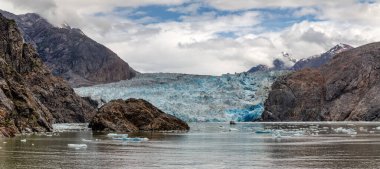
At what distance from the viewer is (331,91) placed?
390 feet

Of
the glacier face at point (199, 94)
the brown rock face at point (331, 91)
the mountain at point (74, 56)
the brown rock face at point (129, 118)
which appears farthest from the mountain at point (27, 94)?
the mountain at point (74, 56)

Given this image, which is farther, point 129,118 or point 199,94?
point 199,94

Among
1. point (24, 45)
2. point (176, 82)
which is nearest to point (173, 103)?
point (176, 82)

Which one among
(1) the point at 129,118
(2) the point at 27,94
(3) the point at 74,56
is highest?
(3) the point at 74,56

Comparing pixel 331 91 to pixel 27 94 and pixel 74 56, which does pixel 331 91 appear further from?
pixel 74 56

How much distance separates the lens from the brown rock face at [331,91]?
11275 cm

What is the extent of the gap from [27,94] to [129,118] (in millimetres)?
10628

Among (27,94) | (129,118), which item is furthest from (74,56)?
(27,94)

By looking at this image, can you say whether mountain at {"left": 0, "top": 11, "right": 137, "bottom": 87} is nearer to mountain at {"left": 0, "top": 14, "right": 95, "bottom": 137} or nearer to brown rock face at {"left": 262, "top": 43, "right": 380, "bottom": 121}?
brown rock face at {"left": 262, "top": 43, "right": 380, "bottom": 121}

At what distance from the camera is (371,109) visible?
106m

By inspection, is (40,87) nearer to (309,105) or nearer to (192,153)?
(309,105)

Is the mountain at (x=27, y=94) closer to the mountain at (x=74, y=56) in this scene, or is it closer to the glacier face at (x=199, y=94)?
the glacier face at (x=199, y=94)

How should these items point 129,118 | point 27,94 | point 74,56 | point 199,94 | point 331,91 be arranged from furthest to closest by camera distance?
point 74,56 → point 331,91 → point 199,94 → point 129,118 → point 27,94

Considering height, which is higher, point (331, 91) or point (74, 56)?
point (74, 56)
